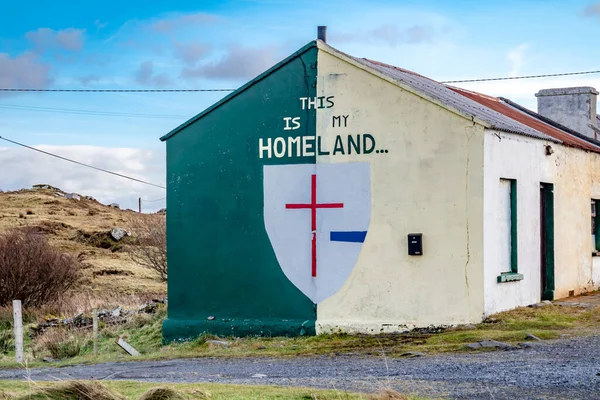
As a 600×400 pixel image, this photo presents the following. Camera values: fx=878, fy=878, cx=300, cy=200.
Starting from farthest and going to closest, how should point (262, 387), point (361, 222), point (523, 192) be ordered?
point (523, 192) → point (361, 222) → point (262, 387)

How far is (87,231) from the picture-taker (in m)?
47.5

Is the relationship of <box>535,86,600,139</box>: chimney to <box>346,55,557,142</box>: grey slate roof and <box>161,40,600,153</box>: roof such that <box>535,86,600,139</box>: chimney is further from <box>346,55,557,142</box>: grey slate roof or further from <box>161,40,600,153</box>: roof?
<box>346,55,557,142</box>: grey slate roof

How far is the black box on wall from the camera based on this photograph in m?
15.9

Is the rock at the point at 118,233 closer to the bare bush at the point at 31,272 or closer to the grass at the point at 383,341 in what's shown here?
the bare bush at the point at 31,272

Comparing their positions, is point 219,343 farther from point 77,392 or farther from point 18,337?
point 77,392

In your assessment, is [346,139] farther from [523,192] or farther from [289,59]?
[523,192]

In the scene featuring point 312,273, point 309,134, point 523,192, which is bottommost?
point 312,273

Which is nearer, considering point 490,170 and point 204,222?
point 490,170

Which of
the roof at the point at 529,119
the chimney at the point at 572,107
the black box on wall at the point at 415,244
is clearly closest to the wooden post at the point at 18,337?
the black box on wall at the point at 415,244

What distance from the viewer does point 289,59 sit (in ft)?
56.2

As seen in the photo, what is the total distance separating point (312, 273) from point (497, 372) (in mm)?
6138

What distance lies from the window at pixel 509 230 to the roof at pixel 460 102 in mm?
1138

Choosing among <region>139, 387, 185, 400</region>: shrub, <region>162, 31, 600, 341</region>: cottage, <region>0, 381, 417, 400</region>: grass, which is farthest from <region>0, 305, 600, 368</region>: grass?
<region>139, 387, 185, 400</region>: shrub

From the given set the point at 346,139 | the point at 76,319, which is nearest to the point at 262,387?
the point at 346,139
